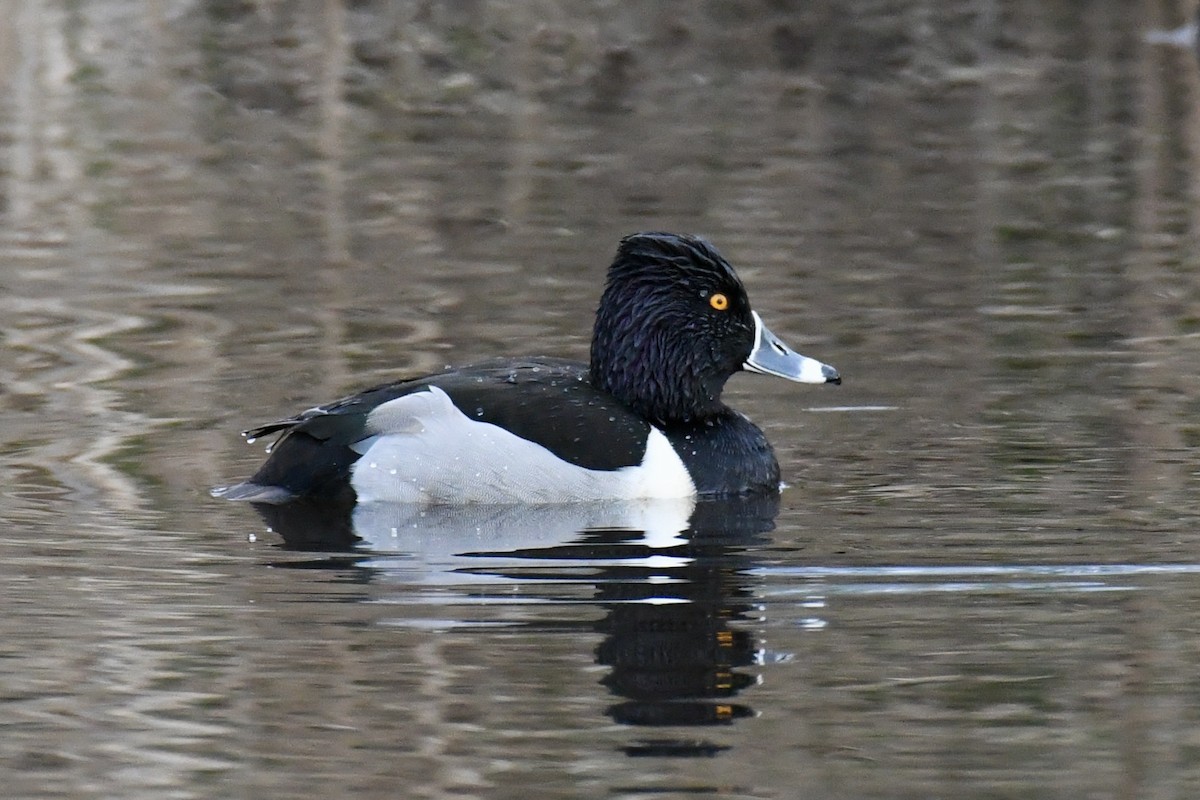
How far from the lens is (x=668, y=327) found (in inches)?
337

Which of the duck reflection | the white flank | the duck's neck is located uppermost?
the duck's neck

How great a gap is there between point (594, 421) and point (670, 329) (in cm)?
66

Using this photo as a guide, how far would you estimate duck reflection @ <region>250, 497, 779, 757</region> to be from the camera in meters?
5.78

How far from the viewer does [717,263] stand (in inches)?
340

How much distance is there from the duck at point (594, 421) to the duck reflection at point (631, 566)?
0.28ft

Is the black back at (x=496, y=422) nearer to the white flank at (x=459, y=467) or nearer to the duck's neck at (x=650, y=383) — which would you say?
the white flank at (x=459, y=467)

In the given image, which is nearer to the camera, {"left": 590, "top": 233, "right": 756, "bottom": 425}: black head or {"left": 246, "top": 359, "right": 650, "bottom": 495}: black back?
{"left": 246, "top": 359, "right": 650, "bottom": 495}: black back

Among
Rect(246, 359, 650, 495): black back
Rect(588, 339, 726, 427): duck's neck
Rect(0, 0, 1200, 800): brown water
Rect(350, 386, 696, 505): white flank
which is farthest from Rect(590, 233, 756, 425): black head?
Rect(0, 0, 1200, 800): brown water

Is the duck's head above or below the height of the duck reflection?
above

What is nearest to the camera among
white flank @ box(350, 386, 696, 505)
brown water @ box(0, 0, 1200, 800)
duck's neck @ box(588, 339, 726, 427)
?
brown water @ box(0, 0, 1200, 800)

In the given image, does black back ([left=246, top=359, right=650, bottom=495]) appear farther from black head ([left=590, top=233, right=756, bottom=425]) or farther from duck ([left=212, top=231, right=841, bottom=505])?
black head ([left=590, top=233, right=756, bottom=425])

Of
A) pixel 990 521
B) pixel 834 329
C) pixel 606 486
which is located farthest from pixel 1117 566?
pixel 834 329

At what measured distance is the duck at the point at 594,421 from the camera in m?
8.00

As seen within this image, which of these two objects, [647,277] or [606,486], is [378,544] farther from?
[647,277]
